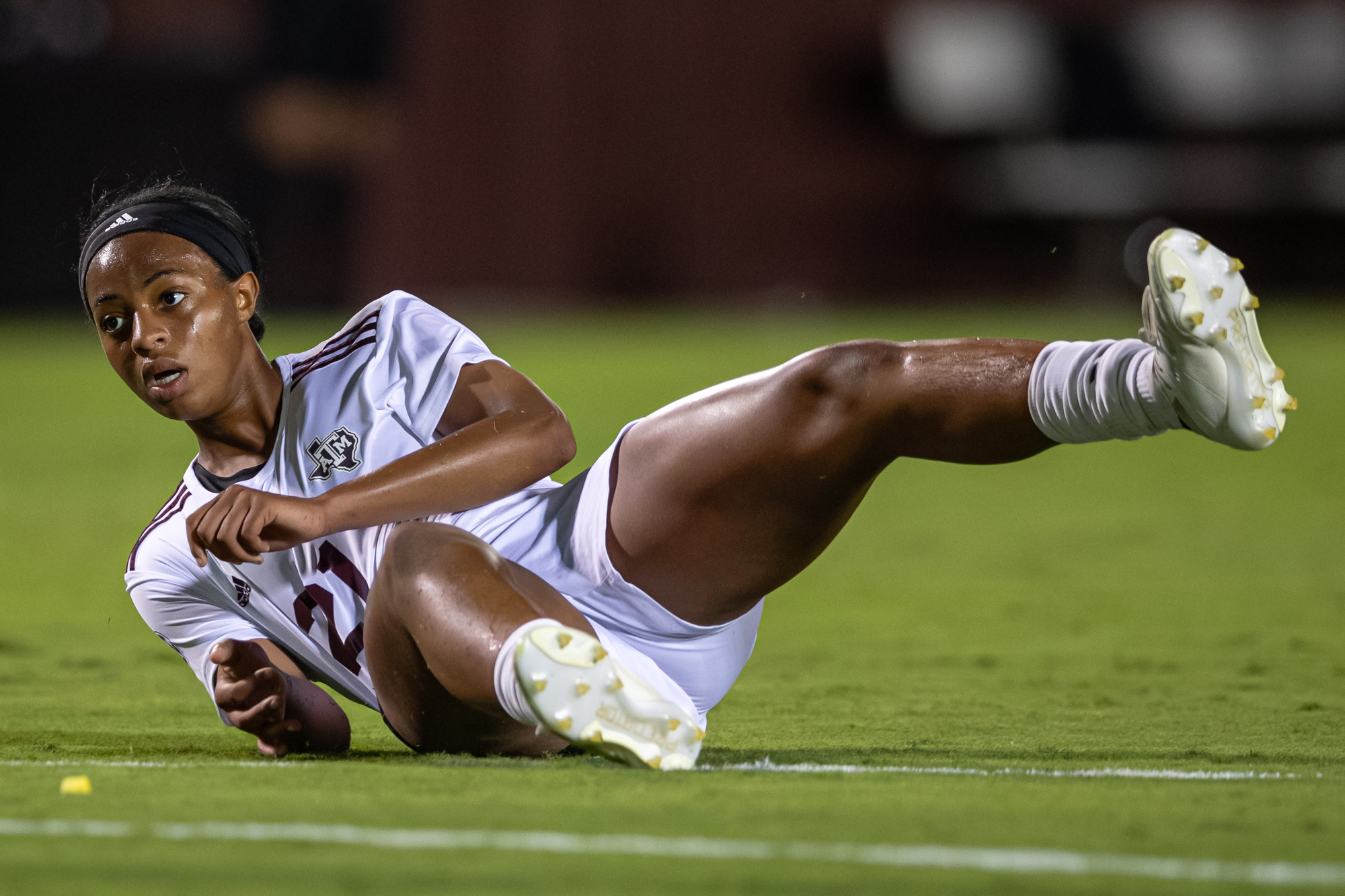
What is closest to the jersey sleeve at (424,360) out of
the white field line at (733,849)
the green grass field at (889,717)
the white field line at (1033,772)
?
the green grass field at (889,717)

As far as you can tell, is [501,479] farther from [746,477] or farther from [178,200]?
[178,200]

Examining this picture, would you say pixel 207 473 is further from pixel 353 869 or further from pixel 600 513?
pixel 353 869

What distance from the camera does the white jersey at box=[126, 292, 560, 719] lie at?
269 cm

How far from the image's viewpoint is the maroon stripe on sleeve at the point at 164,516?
109 inches

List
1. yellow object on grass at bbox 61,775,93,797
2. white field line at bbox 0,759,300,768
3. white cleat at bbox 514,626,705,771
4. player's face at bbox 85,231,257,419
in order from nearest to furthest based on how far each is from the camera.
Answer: white cleat at bbox 514,626,705,771 → yellow object on grass at bbox 61,775,93,797 → white field line at bbox 0,759,300,768 → player's face at bbox 85,231,257,419

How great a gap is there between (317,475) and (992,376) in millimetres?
1018

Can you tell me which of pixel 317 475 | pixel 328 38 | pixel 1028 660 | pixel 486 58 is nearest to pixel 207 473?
pixel 317 475

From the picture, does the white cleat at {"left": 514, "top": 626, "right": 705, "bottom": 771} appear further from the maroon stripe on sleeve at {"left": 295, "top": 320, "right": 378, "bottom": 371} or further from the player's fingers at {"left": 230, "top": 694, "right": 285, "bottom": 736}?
the maroon stripe on sleeve at {"left": 295, "top": 320, "right": 378, "bottom": 371}

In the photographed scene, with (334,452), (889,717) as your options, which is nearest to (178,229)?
(334,452)

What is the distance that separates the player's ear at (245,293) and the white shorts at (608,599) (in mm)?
507

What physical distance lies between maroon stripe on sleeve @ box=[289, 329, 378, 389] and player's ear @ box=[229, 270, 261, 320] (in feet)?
0.39

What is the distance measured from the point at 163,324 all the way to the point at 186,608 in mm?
424

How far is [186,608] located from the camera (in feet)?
9.03

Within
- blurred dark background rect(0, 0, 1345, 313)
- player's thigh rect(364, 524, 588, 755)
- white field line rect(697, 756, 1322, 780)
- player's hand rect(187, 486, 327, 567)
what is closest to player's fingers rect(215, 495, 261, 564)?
player's hand rect(187, 486, 327, 567)
